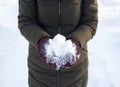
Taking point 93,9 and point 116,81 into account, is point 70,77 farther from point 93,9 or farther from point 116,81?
point 116,81

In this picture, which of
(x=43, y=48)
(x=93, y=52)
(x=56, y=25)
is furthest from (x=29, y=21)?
(x=93, y=52)

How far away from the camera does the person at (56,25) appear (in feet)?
6.66

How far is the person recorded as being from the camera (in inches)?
80.0

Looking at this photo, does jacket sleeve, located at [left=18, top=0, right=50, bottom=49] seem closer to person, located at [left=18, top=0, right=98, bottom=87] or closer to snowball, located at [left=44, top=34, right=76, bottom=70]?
person, located at [left=18, top=0, right=98, bottom=87]

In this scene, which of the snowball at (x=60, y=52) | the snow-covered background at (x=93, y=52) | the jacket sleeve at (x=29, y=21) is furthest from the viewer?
the snow-covered background at (x=93, y=52)

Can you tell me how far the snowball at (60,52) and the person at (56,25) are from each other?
11cm

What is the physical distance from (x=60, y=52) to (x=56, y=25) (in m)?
0.25

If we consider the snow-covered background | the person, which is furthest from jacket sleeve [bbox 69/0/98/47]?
the snow-covered background

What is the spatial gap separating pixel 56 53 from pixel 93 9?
408 mm

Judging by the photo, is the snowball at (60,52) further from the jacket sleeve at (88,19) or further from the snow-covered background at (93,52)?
the snow-covered background at (93,52)

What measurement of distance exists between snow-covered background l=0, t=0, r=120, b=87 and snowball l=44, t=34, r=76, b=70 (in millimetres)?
1673

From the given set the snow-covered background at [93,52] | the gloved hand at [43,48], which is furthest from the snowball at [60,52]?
the snow-covered background at [93,52]

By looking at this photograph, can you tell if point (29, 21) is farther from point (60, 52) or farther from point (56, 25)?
point (60, 52)

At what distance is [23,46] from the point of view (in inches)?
168
